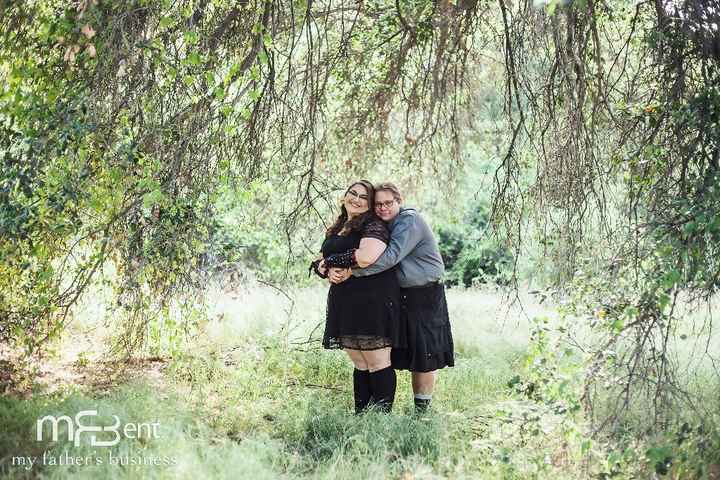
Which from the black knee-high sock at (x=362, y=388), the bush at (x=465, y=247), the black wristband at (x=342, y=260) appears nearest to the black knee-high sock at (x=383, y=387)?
the black knee-high sock at (x=362, y=388)

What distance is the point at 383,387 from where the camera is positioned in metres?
4.74

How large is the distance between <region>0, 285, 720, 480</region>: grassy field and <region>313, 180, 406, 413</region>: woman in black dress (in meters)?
0.27

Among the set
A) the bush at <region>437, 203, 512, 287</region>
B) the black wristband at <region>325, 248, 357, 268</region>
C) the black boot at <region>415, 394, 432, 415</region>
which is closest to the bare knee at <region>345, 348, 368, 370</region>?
the black boot at <region>415, 394, 432, 415</region>

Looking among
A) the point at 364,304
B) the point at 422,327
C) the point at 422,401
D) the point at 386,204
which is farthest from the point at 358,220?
the point at 422,401

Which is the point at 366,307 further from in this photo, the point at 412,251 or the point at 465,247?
the point at 465,247

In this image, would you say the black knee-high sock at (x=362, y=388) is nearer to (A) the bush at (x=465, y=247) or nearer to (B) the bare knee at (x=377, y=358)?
(B) the bare knee at (x=377, y=358)

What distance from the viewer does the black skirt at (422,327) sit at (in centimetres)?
482

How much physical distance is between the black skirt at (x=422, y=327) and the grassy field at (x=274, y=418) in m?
0.34

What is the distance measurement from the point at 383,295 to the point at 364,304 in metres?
0.13

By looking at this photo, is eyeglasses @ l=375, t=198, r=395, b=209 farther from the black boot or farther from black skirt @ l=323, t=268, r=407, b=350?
the black boot

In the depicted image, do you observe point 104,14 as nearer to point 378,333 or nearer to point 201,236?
point 201,236

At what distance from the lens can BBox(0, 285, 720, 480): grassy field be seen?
3693 millimetres

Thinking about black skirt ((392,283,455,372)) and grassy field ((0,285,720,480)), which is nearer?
grassy field ((0,285,720,480))

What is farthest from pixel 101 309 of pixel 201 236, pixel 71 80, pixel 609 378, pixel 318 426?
pixel 609 378
